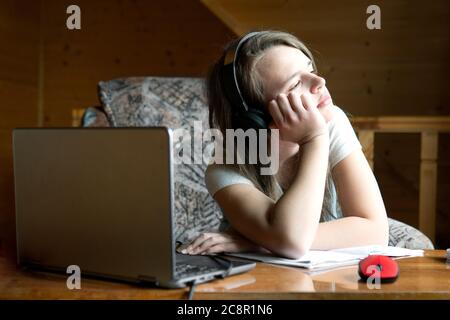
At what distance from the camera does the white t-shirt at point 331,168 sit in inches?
45.8

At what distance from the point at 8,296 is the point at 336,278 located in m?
0.42

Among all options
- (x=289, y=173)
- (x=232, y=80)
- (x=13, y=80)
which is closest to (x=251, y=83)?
(x=232, y=80)

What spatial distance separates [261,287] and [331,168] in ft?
1.84

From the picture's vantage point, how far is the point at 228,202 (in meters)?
1.11

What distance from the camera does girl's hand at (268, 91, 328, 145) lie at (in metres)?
1.10

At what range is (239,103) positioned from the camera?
1.16 meters

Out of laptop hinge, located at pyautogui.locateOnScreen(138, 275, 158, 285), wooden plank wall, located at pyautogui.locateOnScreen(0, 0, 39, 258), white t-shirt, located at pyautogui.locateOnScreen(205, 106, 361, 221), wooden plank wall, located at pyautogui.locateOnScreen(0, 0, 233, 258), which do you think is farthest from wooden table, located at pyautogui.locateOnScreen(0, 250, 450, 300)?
wooden plank wall, located at pyautogui.locateOnScreen(0, 0, 233, 258)

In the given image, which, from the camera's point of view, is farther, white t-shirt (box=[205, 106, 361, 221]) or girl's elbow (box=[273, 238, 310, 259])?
white t-shirt (box=[205, 106, 361, 221])

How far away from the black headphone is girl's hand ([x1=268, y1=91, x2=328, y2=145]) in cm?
4

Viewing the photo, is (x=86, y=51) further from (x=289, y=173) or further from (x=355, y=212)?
(x=355, y=212)

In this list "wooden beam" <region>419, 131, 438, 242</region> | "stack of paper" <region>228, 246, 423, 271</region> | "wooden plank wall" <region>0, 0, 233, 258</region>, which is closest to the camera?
"stack of paper" <region>228, 246, 423, 271</region>

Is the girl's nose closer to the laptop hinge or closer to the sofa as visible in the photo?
the laptop hinge

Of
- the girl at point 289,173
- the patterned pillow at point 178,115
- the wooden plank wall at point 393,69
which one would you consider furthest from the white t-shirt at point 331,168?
the wooden plank wall at point 393,69

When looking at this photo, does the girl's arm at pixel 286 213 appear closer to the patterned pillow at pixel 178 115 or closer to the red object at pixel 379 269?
the red object at pixel 379 269
